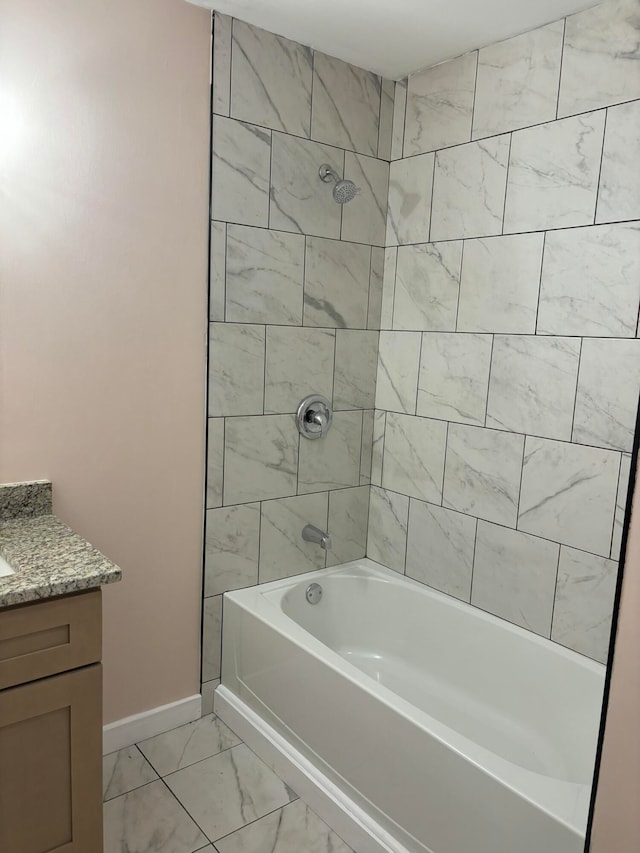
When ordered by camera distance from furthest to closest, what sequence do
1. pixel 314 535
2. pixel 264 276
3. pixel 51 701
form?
pixel 314 535 < pixel 264 276 < pixel 51 701

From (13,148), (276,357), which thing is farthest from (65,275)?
(276,357)

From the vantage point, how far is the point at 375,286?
2.79 meters

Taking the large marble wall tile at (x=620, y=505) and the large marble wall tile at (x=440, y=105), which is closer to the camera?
the large marble wall tile at (x=620, y=505)

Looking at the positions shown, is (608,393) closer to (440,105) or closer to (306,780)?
(440,105)

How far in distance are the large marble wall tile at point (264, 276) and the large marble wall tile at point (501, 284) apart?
0.63 m

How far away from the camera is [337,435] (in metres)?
2.77

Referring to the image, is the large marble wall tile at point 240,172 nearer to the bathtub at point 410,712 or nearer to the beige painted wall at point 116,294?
the beige painted wall at point 116,294

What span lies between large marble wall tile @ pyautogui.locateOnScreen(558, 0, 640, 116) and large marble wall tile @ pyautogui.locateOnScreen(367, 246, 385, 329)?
0.89 metres

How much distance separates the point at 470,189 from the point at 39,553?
190 centimetres

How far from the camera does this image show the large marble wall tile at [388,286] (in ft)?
9.07

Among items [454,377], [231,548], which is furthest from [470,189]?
[231,548]

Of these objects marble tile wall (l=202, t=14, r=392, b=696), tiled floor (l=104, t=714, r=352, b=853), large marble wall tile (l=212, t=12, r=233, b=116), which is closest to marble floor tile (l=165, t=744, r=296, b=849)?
tiled floor (l=104, t=714, r=352, b=853)

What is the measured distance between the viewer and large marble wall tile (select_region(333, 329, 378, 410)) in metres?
2.72

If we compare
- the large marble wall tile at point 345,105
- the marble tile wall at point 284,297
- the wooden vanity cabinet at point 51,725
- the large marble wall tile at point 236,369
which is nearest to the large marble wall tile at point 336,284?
the marble tile wall at point 284,297
